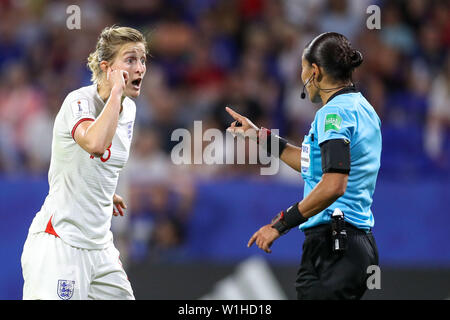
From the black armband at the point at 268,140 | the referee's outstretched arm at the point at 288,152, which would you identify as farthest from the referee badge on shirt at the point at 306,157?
the black armband at the point at 268,140

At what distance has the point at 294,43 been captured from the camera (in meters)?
10.3

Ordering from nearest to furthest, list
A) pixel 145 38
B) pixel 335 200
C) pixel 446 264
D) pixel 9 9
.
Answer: pixel 335 200 → pixel 145 38 → pixel 446 264 → pixel 9 9

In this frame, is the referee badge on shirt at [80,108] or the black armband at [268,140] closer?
the referee badge on shirt at [80,108]

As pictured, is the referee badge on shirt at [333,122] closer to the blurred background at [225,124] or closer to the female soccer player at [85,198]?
the female soccer player at [85,198]

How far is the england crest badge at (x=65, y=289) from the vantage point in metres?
4.60

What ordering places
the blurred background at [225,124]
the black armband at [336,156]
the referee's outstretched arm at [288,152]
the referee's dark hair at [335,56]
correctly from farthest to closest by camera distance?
1. the blurred background at [225,124]
2. the referee's outstretched arm at [288,152]
3. the referee's dark hair at [335,56]
4. the black armband at [336,156]

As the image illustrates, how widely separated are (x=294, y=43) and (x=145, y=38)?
547 centimetres

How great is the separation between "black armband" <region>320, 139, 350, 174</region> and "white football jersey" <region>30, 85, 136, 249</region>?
1.31 m

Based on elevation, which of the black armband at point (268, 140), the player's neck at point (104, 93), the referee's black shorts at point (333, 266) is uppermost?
the player's neck at point (104, 93)

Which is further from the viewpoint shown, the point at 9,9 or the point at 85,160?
the point at 9,9

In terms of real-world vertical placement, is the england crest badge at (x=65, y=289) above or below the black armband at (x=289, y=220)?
below

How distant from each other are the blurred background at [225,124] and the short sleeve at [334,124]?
12.9ft
